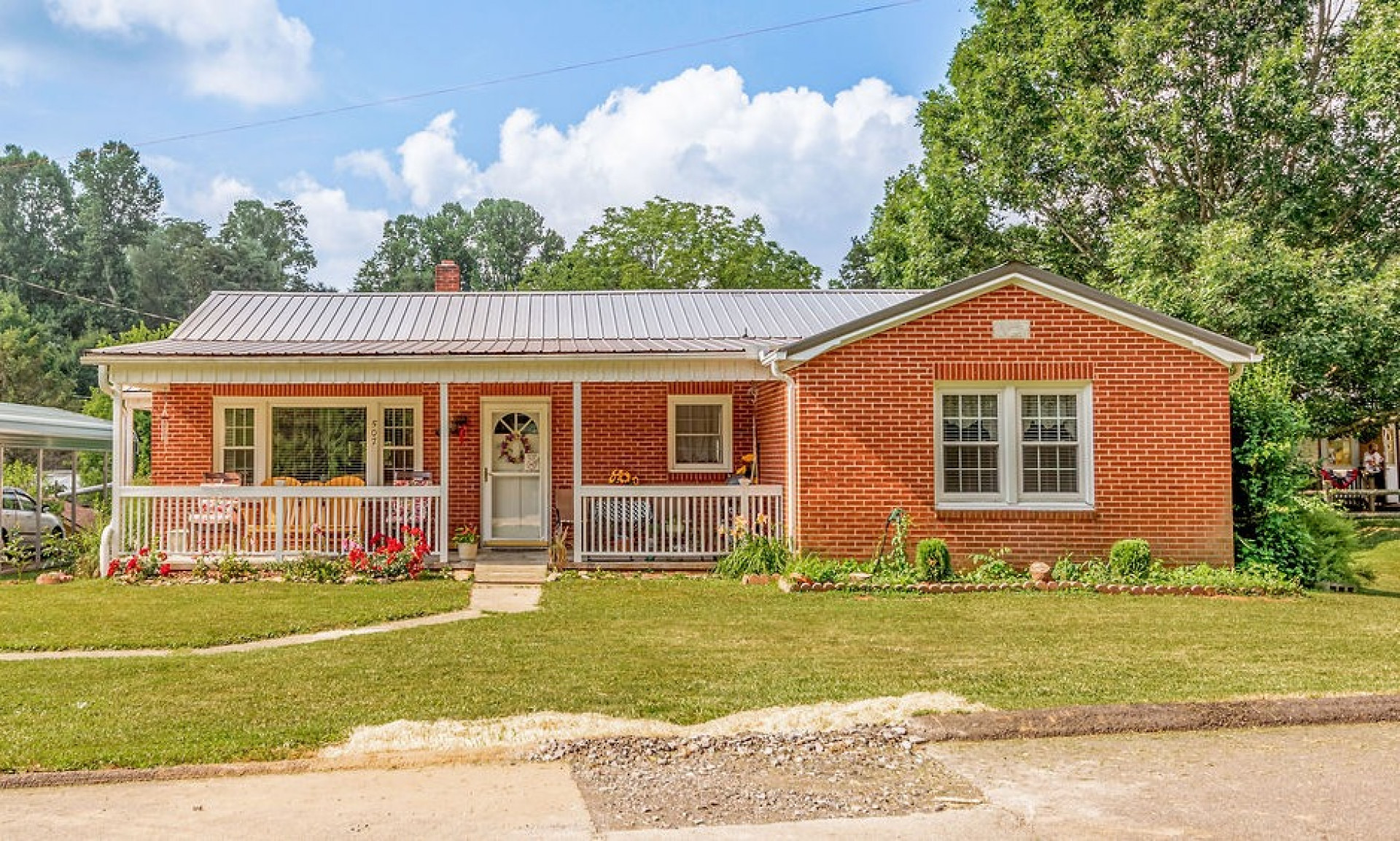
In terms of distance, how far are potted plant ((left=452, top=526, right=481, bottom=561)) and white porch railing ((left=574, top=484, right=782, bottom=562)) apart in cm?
138

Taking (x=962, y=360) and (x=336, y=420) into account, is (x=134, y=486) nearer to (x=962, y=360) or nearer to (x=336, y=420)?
(x=336, y=420)

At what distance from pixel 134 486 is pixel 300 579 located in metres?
2.50

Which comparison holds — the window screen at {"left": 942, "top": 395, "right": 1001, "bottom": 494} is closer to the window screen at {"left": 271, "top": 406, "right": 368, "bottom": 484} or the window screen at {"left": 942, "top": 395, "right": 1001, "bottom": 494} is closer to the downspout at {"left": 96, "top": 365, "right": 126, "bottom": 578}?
the window screen at {"left": 271, "top": 406, "right": 368, "bottom": 484}

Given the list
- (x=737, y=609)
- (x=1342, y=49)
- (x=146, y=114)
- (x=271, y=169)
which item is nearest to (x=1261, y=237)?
(x=1342, y=49)

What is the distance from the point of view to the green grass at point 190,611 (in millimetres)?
9367

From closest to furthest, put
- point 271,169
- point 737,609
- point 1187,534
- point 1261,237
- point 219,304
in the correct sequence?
point 737,609, point 1187,534, point 219,304, point 1261,237, point 271,169

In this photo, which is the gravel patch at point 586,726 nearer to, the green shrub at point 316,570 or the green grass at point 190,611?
the green grass at point 190,611

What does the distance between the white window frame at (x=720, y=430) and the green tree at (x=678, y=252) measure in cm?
2521

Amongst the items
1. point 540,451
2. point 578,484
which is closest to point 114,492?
point 540,451

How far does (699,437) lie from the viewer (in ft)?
53.1

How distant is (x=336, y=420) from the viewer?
15.9 meters

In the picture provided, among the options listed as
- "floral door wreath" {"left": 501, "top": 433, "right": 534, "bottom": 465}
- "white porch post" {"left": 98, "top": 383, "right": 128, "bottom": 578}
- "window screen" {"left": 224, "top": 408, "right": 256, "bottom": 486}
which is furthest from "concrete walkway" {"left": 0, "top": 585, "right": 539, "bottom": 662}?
"window screen" {"left": 224, "top": 408, "right": 256, "bottom": 486}

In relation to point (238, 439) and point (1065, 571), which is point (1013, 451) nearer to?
point (1065, 571)

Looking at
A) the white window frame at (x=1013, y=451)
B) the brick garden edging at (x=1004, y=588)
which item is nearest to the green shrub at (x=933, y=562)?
the brick garden edging at (x=1004, y=588)
